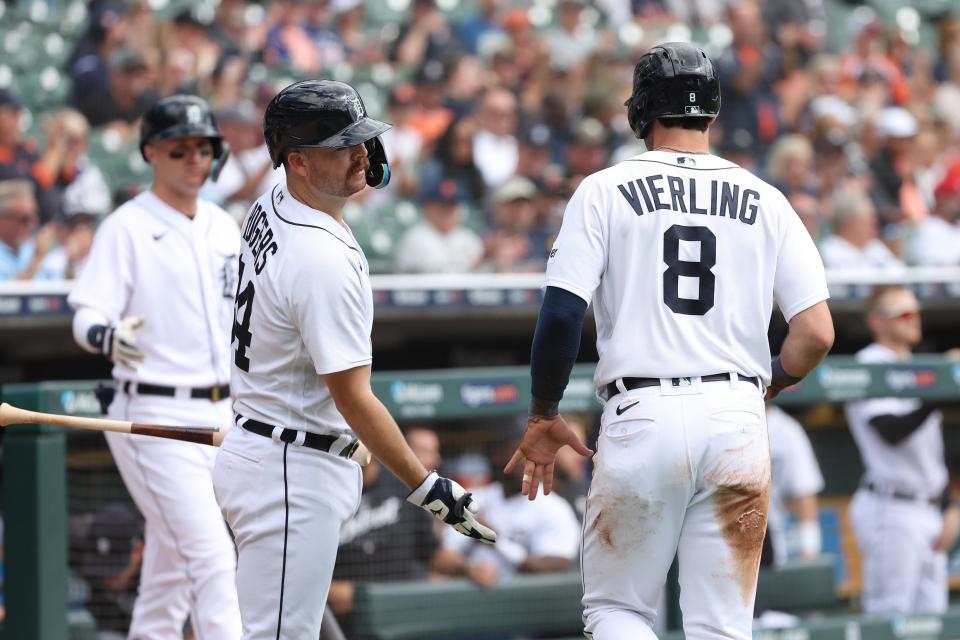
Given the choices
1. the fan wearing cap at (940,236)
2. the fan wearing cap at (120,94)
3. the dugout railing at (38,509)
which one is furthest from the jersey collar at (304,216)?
Result: the fan wearing cap at (940,236)

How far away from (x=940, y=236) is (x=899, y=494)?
3.15 metres

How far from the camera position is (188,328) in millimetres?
4262

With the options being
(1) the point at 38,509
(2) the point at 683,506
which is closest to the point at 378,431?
(2) the point at 683,506

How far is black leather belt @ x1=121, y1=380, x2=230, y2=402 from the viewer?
4.21 m

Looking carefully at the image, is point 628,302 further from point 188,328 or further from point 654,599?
point 188,328

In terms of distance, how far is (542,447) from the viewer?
128 inches

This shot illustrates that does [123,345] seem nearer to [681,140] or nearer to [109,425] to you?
[109,425]

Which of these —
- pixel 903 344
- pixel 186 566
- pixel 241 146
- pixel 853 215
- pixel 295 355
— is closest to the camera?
pixel 295 355

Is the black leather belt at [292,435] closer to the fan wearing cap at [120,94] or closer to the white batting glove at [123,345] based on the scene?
the white batting glove at [123,345]

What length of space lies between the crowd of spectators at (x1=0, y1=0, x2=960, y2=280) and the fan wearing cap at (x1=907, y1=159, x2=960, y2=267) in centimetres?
1

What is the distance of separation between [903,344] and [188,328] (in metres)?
3.22

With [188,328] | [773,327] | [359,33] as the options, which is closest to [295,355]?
[188,328]

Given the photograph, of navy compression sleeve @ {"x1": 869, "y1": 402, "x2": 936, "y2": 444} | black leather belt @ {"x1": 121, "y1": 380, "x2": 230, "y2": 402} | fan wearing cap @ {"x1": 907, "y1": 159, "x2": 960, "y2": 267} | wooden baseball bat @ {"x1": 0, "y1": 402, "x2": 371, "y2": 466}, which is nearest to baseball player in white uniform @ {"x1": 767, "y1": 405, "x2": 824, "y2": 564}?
navy compression sleeve @ {"x1": 869, "y1": 402, "x2": 936, "y2": 444}

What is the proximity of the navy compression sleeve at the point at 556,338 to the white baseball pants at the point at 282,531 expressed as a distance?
521 mm
